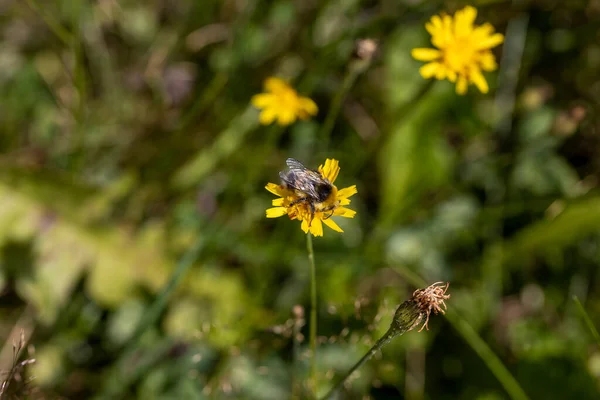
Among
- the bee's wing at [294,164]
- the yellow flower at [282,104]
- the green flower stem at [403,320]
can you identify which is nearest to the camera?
the green flower stem at [403,320]

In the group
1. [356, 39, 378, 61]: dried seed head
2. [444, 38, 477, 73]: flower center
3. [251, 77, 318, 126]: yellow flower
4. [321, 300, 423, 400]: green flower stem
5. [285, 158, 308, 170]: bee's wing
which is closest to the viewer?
[321, 300, 423, 400]: green flower stem

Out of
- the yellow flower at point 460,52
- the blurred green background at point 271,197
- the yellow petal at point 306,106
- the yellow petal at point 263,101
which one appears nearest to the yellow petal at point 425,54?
the yellow flower at point 460,52

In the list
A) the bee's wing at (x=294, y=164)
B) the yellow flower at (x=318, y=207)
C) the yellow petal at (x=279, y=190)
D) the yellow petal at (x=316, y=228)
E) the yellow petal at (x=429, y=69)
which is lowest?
the yellow petal at (x=316, y=228)

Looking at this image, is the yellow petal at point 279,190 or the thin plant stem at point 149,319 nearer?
the yellow petal at point 279,190

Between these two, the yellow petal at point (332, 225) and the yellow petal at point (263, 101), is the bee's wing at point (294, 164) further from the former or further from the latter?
the yellow petal at point (263, 101)

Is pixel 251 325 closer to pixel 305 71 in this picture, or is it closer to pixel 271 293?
pixel 271 293

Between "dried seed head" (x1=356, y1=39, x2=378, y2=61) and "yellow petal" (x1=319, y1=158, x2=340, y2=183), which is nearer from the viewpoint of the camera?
"yellow petal" (x1=319, y1=158, x2=340, y2=183)

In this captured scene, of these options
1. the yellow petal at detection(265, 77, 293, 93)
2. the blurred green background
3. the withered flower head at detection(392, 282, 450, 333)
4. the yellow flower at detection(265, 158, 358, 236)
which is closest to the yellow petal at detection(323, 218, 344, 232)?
the yellow flower at detection(265, 158, 358, 236)

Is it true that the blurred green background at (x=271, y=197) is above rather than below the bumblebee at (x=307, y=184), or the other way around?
above

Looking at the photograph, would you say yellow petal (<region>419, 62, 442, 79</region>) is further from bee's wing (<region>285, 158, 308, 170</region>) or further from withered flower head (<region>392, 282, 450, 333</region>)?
withered flower head (<region>392, 282, 450, 333</region>)
